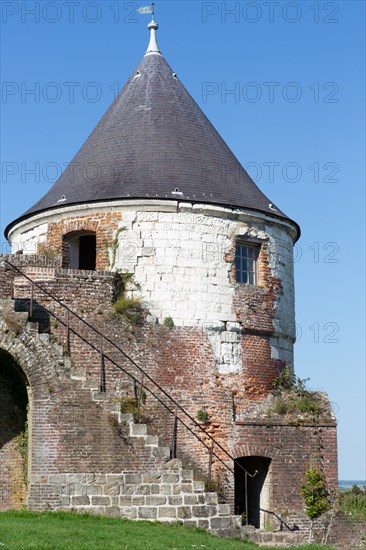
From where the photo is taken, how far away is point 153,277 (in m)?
20.7

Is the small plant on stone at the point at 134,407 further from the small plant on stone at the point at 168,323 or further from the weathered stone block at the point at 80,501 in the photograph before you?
the weathered stone block at the point at 80,501

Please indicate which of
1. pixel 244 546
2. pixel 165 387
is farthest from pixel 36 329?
pixel 244 546

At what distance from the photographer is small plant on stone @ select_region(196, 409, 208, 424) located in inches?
792

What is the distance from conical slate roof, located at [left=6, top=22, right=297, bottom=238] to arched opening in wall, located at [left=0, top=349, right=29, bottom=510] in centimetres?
468

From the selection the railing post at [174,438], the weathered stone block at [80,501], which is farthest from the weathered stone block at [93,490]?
the railing post at [174,438]

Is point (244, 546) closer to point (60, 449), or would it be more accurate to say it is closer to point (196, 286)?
point (60, 449)

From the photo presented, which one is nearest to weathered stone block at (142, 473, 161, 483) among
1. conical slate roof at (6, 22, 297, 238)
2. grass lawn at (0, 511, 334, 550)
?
grass lawn at (0, 511, 334, 550)

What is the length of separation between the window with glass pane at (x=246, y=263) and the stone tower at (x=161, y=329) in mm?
38

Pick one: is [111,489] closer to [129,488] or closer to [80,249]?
[129,488]

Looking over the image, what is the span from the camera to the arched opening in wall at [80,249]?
21.7 metres

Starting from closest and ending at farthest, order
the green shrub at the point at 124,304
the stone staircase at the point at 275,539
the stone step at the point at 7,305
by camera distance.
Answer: the stone step at the point at 7,305 → the stone staircase at the point at 275,539 → the green shrub at the point at 124,304

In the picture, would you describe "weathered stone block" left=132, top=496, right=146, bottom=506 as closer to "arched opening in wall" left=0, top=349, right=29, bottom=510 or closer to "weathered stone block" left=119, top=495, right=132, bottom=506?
"weathered stone block" left=119, top=495, right=132, bottom=506

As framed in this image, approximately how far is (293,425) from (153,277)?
4.67m

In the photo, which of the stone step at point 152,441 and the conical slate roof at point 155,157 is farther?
the conical slate roof at point 155,157
